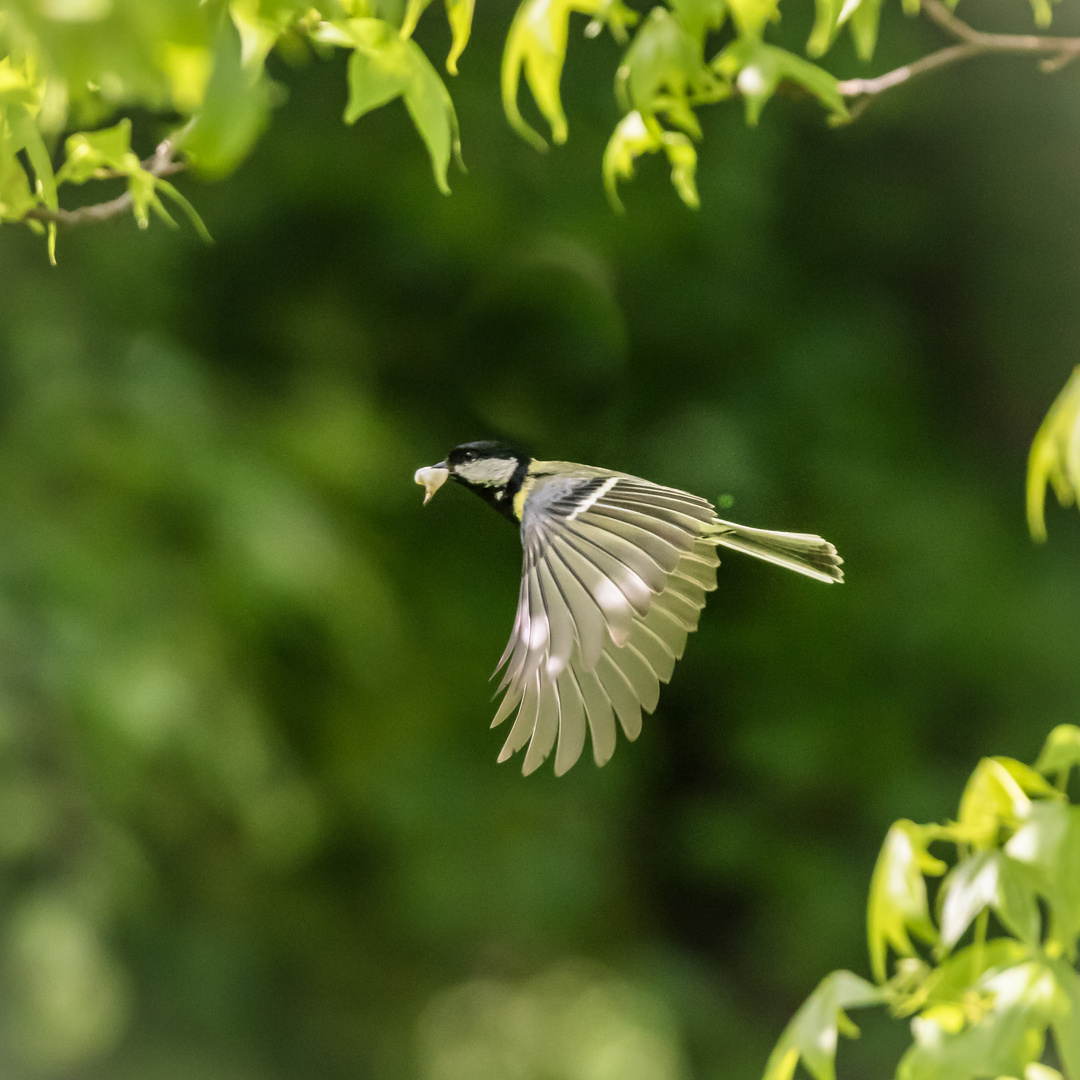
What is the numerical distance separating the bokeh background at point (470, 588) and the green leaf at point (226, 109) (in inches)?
56.1

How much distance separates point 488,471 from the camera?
626mm

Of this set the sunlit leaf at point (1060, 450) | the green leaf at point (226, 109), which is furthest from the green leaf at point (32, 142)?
the sunlit leaf at point (1060, 450)

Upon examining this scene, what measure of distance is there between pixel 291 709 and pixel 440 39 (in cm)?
158

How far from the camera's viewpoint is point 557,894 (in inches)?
119

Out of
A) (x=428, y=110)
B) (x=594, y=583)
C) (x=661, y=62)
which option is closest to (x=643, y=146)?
(x=661, y=62)

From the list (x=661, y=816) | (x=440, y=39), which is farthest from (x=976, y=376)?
(x=440, y=39)

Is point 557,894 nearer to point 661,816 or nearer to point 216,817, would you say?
point 661,816

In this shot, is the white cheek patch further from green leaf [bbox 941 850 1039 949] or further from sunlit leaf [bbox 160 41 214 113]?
green leaf [bbox 941 850 1039 949]

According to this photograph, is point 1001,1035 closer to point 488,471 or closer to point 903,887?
point 903,887

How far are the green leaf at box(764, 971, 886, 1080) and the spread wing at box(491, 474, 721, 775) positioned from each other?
1.58ft

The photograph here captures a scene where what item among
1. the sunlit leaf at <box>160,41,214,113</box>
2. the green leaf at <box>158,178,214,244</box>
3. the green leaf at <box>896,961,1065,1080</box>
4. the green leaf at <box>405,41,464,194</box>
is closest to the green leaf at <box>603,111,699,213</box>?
the green leaf at <box>405,41,464,194</box>

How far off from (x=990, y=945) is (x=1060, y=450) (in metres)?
0.42

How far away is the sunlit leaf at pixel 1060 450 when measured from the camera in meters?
0.88

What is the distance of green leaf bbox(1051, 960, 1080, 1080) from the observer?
0.80 metres
